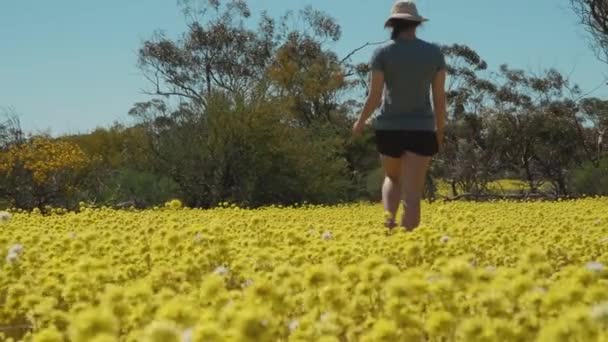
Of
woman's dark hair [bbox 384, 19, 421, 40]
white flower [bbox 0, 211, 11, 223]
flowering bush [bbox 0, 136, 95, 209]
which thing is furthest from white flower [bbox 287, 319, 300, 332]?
flowering bush [bbox 0, 136, 95, 209]

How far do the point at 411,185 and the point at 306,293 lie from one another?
3888 mm

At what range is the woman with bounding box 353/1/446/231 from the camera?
6344 mm

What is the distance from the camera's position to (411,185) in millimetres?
6324

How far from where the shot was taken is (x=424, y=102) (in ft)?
21.2

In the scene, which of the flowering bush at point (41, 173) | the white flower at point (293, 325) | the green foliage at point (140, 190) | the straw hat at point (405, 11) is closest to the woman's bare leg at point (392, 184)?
the straw hat at point (405, 11)

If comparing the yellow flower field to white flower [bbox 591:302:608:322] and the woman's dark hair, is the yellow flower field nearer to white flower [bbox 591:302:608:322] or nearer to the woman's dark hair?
white flower [bbox 591:302:608:322]

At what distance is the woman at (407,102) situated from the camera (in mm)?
6344

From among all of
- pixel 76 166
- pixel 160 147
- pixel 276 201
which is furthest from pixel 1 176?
pixel 276 201

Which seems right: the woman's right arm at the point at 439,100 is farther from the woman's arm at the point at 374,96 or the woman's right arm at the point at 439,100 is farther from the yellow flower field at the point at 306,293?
the yellow flower field at the point at 306,293

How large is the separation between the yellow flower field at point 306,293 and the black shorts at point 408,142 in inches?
65.0

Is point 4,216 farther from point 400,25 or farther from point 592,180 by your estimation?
point 592,180

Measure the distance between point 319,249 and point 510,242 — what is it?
1449 millimetres

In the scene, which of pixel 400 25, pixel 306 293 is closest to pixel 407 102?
pixel 400 25

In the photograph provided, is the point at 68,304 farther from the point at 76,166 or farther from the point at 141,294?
the point at 76,166
